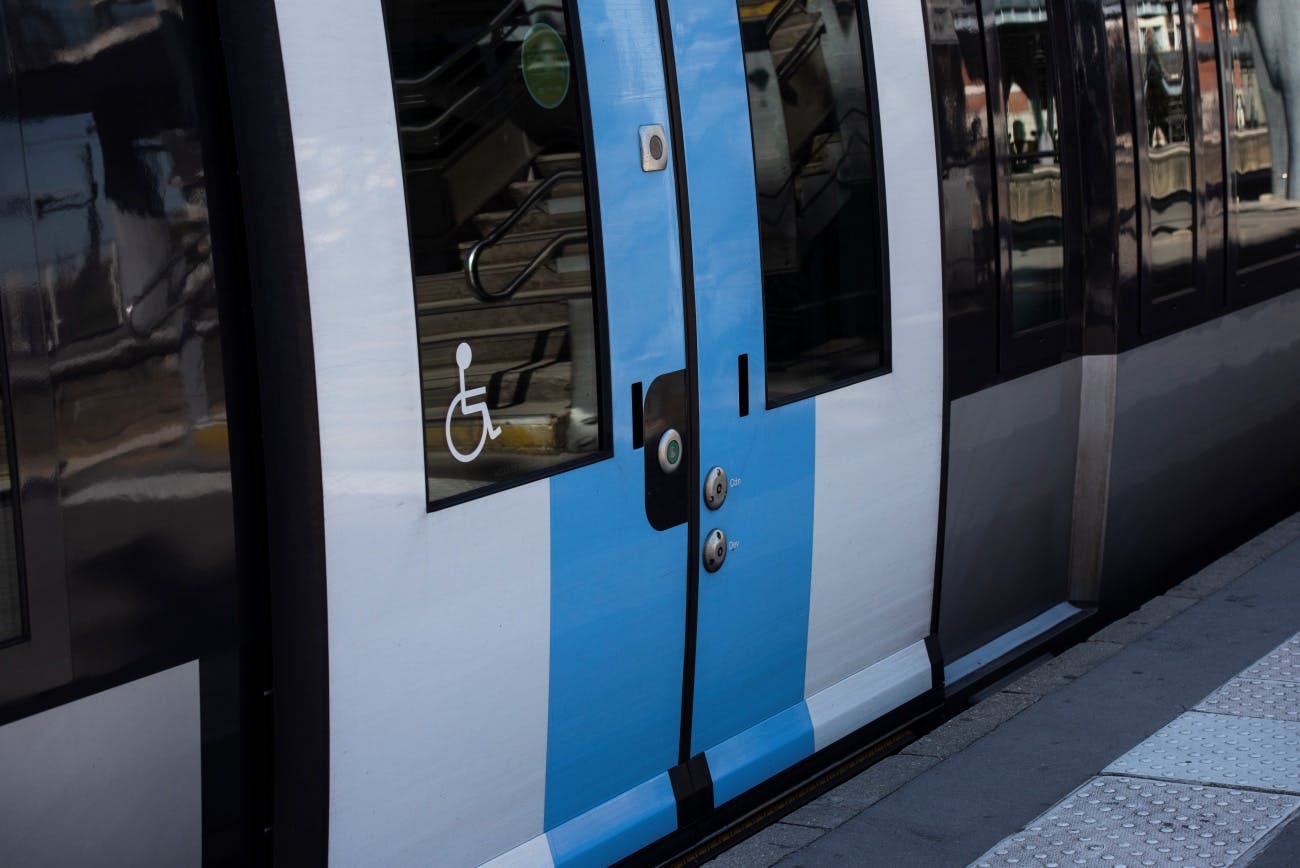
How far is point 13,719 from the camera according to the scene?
87.0 inches

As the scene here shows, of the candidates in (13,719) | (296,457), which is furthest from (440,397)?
(13,719)

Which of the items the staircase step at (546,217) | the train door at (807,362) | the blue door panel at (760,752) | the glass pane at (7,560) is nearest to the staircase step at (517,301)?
the staircase step at (546,217)

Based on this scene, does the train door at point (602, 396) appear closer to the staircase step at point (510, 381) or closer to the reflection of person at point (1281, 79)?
the staircase step at point (510, 381)

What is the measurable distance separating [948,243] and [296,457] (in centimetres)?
232

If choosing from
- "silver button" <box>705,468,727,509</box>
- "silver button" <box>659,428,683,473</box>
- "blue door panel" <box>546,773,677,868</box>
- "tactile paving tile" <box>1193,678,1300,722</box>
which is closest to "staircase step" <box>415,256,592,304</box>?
"silver button" <box>659,428,683,473</box>

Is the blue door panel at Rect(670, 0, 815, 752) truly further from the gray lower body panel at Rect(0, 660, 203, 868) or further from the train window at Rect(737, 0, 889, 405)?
the gray lower body panel at Rect(0, 660, 203, 868)

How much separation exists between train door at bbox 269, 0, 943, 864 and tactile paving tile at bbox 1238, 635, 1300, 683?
1067 mm

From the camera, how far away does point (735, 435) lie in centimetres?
361

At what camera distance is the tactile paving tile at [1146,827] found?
10.9ft

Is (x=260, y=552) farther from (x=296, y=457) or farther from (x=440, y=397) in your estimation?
(x=440, y=397)

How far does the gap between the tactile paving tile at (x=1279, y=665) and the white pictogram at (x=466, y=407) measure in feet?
8.35

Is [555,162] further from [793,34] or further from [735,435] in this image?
[793,34]

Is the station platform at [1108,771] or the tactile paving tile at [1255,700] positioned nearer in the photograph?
the station platform at [1108,771]

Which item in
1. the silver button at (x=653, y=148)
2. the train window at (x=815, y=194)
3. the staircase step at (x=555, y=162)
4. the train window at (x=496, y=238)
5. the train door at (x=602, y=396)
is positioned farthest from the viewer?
the train window at (x=815, y=194)
